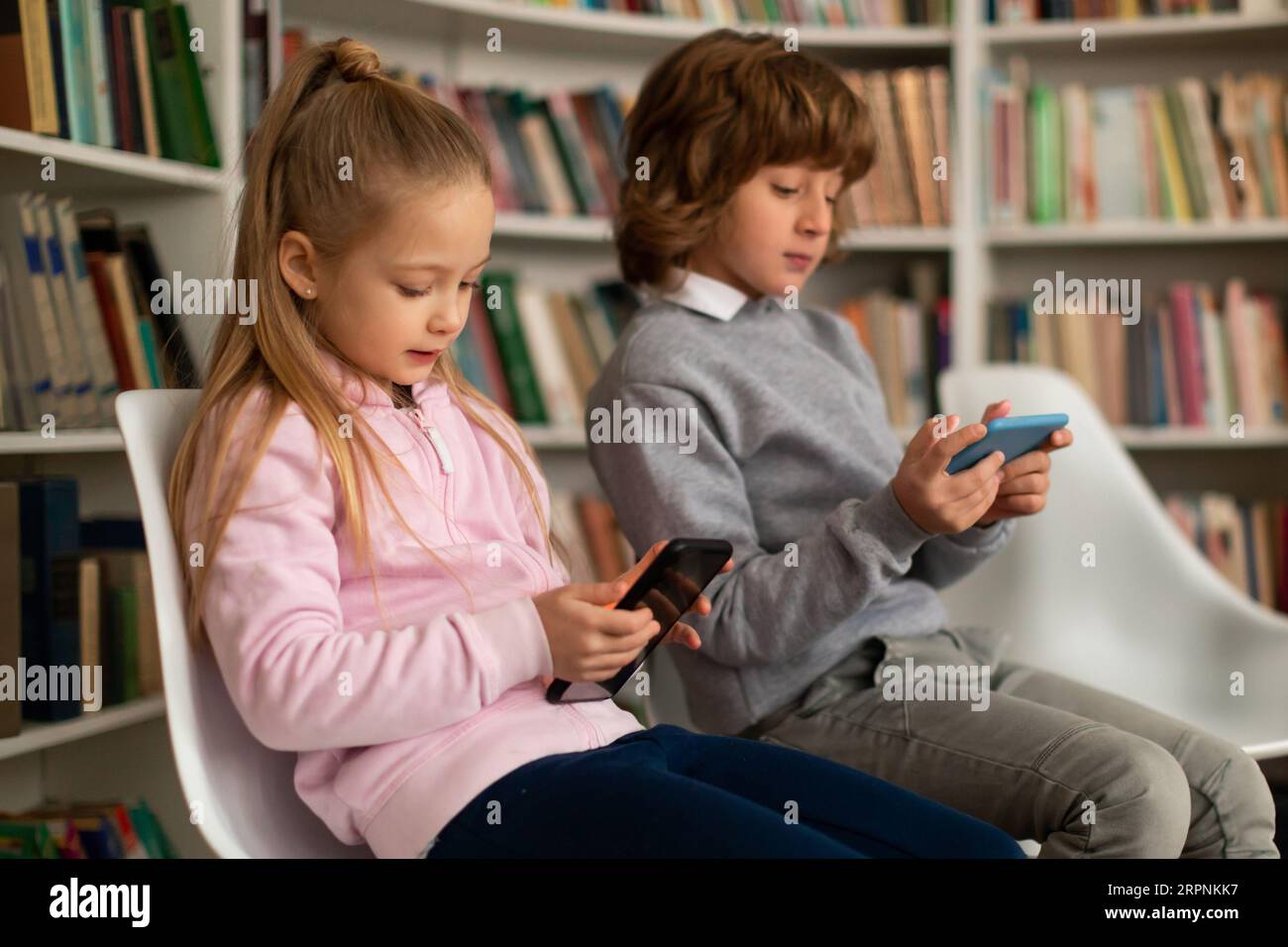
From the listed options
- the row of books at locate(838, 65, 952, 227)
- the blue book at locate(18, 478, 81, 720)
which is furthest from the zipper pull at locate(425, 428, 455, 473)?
the row of books at locate(838, 65, 952, 227)

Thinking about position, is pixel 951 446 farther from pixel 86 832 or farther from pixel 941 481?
pixel 86 832

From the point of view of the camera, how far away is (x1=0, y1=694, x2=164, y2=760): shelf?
1434 mm

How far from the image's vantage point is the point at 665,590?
0.96 meters

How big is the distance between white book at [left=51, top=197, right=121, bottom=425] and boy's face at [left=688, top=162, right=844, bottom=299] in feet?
2.54

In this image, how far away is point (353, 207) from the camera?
1.00 metres

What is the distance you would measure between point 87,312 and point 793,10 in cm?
141

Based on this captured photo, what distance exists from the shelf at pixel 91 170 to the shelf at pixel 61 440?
0.32 meters

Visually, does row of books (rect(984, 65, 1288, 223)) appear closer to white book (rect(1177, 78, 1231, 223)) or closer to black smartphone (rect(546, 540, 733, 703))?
white book (rect(1177, 78, 1231, 223))

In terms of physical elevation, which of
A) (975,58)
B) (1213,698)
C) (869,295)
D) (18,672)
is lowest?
(1213,698)

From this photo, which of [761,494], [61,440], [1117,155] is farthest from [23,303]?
[1117,155]

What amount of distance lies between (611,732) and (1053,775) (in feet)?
1.24
